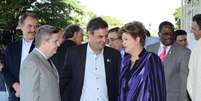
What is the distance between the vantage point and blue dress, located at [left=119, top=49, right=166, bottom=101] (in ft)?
13.9

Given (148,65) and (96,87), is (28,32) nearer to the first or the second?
(96,87)

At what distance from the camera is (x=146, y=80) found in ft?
13.9

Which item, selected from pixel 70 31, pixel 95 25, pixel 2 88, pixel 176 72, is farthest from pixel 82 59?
pixel 70 31

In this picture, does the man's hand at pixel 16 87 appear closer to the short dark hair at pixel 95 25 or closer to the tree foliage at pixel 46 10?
the short dark hair at pixel 95 25

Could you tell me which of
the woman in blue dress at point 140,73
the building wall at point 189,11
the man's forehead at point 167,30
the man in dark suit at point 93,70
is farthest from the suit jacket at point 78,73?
the building wall at point 189,11

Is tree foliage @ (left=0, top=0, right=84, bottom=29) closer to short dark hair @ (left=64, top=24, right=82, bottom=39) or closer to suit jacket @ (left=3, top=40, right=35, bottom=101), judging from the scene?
short dark hair @ (left=64, top=24, right=82, bottom=39)

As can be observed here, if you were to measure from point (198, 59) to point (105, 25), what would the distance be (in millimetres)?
945

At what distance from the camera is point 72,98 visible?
4.84 meters

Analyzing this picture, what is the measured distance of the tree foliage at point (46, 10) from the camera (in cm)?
1920

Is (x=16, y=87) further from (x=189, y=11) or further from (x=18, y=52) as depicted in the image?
(x=189, y=11)

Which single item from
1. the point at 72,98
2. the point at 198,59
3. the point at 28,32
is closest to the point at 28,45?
the point at 28,32

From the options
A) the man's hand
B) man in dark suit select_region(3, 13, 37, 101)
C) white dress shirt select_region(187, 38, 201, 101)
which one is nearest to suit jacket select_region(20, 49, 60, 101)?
the man's hand

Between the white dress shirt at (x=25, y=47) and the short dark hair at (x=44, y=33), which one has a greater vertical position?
the short dark hair at (x=44, y=33)

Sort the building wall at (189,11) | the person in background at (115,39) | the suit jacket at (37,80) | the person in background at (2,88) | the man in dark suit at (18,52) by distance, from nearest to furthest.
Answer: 1. the suit jacket at (37,80)
2. the man in dark suit at (18,52)
3. the person in background at (2,88)
4. the person in background at (115,39)
5. the building wall at (189,11)
